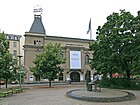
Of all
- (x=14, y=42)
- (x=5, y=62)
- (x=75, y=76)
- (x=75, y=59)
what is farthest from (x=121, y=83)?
(x=14, y=42)

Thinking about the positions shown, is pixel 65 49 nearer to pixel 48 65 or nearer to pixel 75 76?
pixel 75 76

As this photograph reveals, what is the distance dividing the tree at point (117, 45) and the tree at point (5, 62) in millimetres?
11850

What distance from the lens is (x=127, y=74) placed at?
30.7 meters

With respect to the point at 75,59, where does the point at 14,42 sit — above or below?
above

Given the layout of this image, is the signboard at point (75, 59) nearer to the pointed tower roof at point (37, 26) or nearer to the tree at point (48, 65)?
the pointed tower roof at point (37, 26)

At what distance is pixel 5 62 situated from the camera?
93.1 feet

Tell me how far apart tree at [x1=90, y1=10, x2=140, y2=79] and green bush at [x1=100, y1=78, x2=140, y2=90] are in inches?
35.5

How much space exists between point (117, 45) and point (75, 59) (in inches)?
1352

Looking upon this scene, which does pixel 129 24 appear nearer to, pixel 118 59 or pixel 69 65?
pixel 118 59

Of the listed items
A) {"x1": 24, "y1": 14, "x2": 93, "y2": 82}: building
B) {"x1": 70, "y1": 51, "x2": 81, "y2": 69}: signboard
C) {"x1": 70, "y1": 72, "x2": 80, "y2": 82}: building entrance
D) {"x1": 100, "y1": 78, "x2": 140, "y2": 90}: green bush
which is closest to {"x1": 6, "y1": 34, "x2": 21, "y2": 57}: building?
{"x1": 24, "y1": 14, "x2": 93, "y2": 82}: building

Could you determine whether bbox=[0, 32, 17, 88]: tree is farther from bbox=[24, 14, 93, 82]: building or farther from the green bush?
bbox=[24, 14, 93, 82]: building

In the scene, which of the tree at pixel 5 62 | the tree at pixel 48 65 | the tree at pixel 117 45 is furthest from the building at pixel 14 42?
the tree at pixel 117 45

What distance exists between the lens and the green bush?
29.2 m

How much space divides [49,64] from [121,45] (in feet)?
40.8
